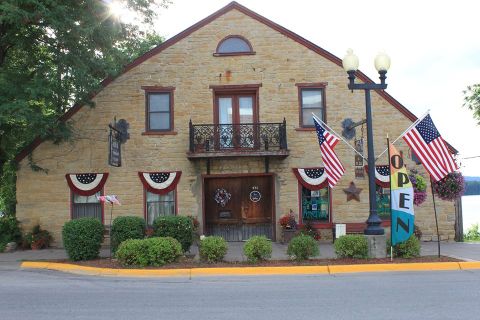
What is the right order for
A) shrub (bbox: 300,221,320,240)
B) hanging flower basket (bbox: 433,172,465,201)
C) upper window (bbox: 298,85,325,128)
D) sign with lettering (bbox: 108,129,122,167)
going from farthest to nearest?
1. upper window (bbox: 298,85,325,128)
2. shrub (bbox: 300,221,320,240)
3. sign with lettering (bbox: 108,129,122,167)
4. hanging flower basket (bbox: 433,172,465,201)

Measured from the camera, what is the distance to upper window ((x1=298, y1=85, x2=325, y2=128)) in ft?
57.9

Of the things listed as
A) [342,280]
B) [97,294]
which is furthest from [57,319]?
[342,280]

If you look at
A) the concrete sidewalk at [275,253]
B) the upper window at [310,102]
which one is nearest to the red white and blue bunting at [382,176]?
the concrete sidewalk at [275,253]

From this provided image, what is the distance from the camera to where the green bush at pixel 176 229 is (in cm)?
1351

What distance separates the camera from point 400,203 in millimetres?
12180

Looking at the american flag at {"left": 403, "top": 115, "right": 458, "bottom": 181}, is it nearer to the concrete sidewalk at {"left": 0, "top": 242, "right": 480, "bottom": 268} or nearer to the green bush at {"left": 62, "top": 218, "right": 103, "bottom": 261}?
the concrete sidewalk at {"left": 0, "top": 242, "right": 480, "bottom": 268}

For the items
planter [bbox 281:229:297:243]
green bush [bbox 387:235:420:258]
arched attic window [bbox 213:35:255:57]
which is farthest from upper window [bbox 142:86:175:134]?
green bush [bbox 387:235:420:258]

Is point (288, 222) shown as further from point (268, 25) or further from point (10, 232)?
point (10, 232)

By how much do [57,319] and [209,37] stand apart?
12.7 metres

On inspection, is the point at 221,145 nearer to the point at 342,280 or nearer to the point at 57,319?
the point at 342,280

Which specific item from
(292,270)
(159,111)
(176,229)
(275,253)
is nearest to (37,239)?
(159,111)

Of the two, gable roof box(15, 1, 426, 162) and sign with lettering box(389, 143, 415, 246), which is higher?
gable roof box(15, 1, 426, 162)

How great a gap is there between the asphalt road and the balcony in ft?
22.2

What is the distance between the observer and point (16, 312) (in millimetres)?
7258
